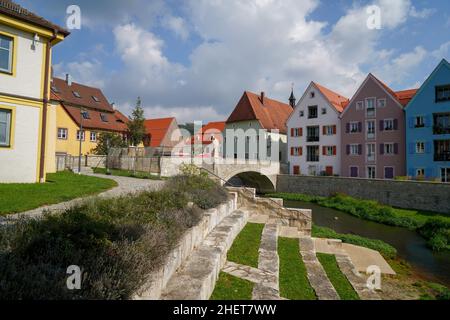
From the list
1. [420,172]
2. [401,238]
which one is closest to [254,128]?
[420,172]

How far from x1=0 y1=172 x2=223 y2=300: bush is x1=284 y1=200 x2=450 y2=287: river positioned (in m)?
11.3

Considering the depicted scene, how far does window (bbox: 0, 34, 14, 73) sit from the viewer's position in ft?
37.3

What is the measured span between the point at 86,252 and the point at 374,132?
36817 millimetres

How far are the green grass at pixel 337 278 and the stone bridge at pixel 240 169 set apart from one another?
13412 mm

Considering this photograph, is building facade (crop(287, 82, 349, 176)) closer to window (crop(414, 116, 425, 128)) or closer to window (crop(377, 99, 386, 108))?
window (crop(377, 99, 386, 108))

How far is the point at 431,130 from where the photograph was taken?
29.6 meters

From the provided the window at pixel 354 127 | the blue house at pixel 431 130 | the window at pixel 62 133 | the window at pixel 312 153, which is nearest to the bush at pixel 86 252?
the blue house at pixel 431 130

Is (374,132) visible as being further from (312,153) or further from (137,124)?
(137,124)

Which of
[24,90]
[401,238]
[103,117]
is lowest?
[401,238]

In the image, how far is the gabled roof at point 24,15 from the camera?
443 inches

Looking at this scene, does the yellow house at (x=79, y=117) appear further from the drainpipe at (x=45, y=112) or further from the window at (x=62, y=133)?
the drainpipe at (x=45, y=112)

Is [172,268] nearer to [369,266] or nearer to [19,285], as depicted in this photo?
[19,285]

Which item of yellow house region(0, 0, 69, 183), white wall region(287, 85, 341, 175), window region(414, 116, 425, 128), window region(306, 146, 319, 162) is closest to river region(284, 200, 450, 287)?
white wall region(287, 85, 341, 175)

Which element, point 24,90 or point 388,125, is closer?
point 24,90
